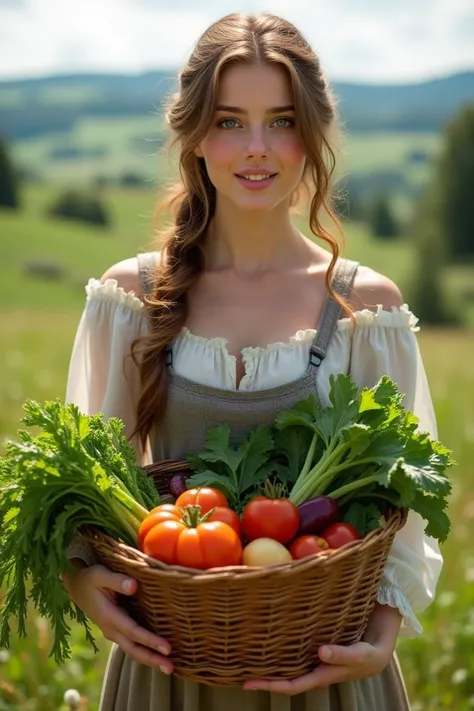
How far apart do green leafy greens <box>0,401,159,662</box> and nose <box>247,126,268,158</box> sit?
878mm

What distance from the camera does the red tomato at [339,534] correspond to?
2184 mm

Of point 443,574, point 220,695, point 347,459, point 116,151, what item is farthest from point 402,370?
point 116,151

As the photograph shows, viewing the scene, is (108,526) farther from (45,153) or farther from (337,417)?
(45,153)

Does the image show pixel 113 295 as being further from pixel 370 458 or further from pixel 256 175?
pixel 370 458

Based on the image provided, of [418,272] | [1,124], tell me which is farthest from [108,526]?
[1,124]

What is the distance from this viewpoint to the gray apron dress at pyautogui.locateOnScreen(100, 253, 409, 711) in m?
2.48

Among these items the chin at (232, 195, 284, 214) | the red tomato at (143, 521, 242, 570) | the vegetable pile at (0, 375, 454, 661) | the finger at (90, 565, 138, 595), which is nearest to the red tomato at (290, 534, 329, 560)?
the vegetable pile at (0, 375, 454, 661)

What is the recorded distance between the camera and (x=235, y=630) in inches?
81.0

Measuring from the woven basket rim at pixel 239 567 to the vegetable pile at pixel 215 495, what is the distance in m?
0.03

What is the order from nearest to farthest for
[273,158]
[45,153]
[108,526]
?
1. [108,526]
2. [273,158]
3. [45,153]

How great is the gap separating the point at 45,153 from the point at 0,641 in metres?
45.4

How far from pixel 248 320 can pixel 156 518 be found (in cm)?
90

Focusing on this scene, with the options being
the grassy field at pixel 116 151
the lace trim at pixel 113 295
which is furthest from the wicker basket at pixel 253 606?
the grassy field at pixel 116 151

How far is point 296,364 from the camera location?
8.86ft
